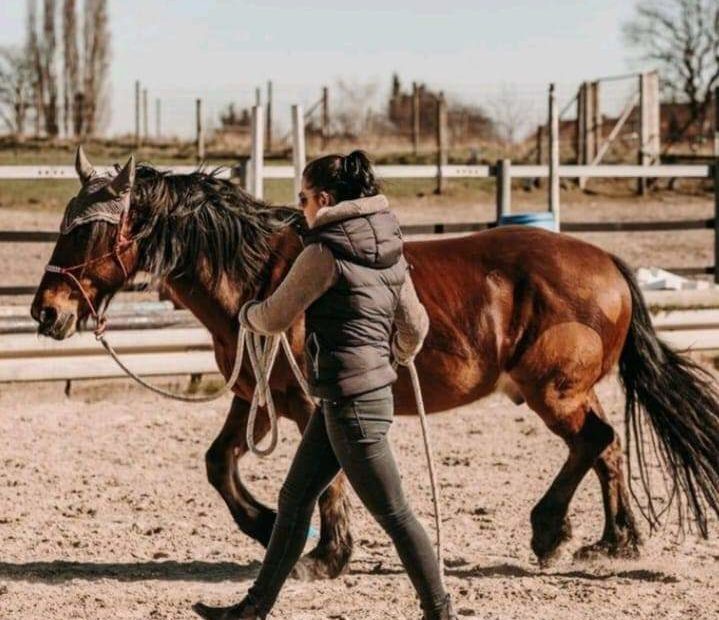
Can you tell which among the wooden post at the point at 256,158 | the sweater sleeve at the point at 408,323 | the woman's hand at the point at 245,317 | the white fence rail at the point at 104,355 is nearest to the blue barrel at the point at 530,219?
the wooden post at the point at 256,158

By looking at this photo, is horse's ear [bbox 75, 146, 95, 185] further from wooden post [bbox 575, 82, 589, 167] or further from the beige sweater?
wooden post [bbox 575, 82, 589, 167]

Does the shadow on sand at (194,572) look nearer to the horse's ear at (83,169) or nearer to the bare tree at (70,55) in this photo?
the horse's ear at (83,169)

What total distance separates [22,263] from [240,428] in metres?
11.2

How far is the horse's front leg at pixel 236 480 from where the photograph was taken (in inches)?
239

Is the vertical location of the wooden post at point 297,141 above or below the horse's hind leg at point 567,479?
above

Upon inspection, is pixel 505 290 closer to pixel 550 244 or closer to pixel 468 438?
pixel 550 244

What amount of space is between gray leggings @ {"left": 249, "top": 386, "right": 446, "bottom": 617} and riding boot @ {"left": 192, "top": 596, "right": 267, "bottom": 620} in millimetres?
33

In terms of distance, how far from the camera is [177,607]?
5.42 meters

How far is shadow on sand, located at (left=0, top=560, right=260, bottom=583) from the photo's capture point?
230 inches

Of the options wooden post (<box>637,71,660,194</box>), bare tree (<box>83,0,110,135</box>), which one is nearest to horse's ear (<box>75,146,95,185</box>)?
wooden post (<box>637,71,660,194</box>)

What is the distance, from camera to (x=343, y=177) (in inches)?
181

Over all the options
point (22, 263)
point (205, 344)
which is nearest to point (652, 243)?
point (22, 263)

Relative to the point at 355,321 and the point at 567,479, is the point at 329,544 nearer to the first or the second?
the point at 567,479

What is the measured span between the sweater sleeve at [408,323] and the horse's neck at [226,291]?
902 mm
